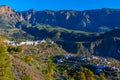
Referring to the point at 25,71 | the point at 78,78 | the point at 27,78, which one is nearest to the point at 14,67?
the point at 25,71

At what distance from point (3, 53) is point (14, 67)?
2232 centimetres

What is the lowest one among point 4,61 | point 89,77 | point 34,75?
point 89,77

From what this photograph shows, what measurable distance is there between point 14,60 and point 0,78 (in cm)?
2605

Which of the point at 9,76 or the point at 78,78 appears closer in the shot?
the point at 9,76

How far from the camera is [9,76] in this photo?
224ft

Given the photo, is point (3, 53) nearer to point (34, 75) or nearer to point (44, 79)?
point (34, 75)

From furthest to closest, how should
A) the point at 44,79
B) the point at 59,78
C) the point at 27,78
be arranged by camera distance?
the point at 59,78, the point at 44,79, the point at 27,78

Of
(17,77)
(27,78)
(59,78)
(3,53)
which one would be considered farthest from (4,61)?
(59,78)

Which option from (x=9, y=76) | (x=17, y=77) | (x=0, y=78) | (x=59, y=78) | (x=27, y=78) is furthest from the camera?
(x=59, y=78)

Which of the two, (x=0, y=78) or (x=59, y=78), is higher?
(x=0, y=78)

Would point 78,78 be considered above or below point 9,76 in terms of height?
below

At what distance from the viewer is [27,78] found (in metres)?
74.8

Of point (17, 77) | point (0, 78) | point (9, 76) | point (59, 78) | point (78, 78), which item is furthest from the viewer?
point (78, 78)

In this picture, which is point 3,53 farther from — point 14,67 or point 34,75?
point 34,75
